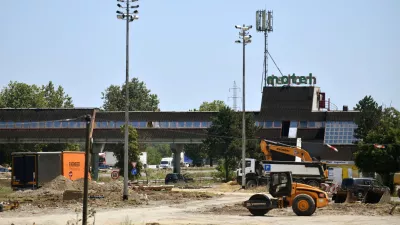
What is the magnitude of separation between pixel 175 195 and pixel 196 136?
47776 millimetres

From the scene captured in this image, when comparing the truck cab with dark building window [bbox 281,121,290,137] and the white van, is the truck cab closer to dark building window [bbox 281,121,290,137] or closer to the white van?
the white van

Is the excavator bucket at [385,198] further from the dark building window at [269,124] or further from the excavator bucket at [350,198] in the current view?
the dark building window at [269,124]

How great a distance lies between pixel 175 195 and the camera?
5469 centimetres

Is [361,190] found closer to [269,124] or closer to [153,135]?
[269,124]

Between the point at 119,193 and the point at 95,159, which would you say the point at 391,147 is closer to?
the point at 119,193

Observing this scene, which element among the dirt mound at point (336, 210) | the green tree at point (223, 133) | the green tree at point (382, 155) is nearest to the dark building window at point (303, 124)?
the green tree at point (223, 133)

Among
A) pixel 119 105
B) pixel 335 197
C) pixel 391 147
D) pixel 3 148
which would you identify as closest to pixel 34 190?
pixel 335 197

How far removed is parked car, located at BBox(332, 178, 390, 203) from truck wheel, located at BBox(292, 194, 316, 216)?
1159cm

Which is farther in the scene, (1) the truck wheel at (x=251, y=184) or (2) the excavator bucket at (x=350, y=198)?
(1) the truck wheel at (x=251, y=184)

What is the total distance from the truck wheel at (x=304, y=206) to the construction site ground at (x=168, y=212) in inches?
13.0

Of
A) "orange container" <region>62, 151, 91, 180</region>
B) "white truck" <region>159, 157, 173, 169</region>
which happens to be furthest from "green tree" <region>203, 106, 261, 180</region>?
"white truck" <region>159, 157, 173, 169</region>

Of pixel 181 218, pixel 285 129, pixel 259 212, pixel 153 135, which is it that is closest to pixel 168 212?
pixel 181 218

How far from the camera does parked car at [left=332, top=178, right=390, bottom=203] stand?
4825 cm

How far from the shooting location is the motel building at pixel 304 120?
98.0 meters
